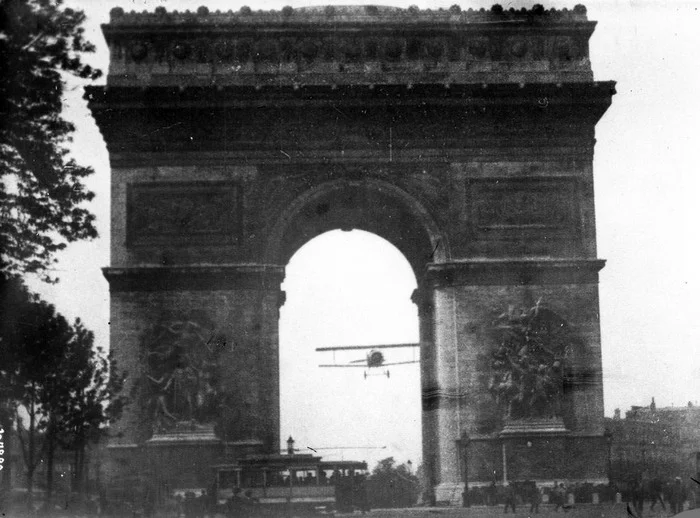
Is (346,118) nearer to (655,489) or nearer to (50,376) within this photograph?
(50,376)

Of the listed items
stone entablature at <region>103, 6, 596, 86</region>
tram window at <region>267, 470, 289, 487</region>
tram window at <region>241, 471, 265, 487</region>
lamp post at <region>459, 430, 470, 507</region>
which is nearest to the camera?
tram window at <region>267, 470, 289, 487</region>

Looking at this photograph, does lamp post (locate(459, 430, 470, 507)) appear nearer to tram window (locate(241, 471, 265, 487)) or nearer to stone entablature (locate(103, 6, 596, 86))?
tram window (locate(241, 471, 265, 487))

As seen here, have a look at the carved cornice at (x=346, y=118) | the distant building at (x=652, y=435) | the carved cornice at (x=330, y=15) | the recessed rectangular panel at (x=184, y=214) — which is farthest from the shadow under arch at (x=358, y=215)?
the distant building at (x=652, y=435)

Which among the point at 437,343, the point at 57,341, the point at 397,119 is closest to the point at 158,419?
the point at 57,341

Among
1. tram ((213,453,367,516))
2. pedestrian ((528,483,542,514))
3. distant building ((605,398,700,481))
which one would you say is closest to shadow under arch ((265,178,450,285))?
tram ((213,453,367,516))

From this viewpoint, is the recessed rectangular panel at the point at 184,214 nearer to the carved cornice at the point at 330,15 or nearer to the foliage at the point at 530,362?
the carved cornice at the point at 330,15
